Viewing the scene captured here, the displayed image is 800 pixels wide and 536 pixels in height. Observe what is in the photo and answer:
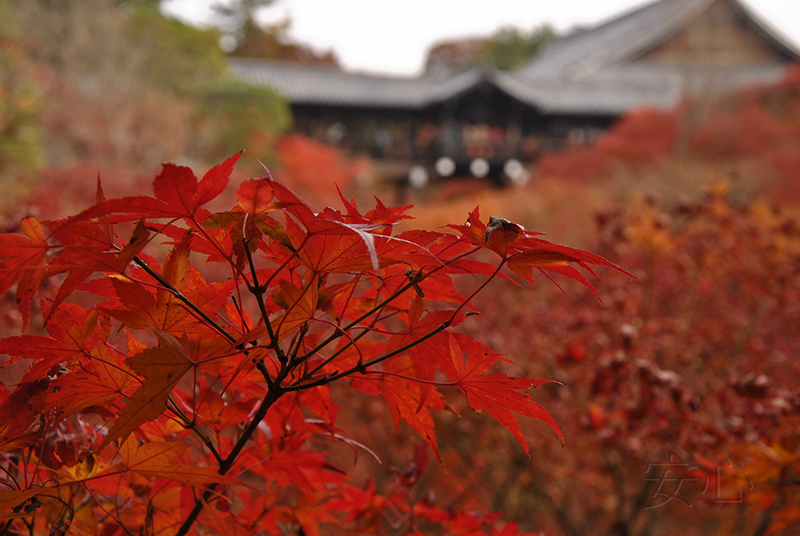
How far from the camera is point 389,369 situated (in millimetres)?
644

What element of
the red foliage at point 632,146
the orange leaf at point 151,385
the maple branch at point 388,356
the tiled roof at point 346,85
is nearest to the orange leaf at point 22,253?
the orange leaf at point 151,385

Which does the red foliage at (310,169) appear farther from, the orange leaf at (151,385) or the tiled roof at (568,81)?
the orange leaf at (151,385)

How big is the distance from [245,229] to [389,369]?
234mm

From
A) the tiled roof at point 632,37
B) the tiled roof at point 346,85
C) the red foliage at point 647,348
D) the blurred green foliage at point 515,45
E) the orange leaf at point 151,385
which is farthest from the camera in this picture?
the blurred green foliage at point 515,45

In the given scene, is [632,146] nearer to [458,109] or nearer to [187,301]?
[458,109]

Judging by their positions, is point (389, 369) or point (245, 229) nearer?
point (245, 229)

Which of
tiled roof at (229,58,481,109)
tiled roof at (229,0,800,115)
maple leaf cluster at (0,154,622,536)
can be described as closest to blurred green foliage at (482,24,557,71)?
tiled roof at (229,0,800,115)

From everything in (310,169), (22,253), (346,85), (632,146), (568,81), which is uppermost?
(568,81)

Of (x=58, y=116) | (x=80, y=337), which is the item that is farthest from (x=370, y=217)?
(x=58, y=116)

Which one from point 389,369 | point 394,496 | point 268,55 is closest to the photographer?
point 389,369

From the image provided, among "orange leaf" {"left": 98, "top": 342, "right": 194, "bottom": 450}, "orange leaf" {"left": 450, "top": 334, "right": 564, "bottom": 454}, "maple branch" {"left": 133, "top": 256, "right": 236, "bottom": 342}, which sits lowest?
"orange leaf" {"left": 450, "top": 334, "right": 564, "bottom": 454}

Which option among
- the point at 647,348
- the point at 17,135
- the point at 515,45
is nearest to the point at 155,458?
the point at 647,348

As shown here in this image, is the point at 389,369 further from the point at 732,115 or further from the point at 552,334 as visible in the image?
the point at 732,115

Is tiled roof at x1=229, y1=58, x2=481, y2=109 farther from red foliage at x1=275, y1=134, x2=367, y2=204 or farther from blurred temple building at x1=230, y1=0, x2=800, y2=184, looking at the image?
red foliage at x1=275, y1=134, x2=367, y2=204
